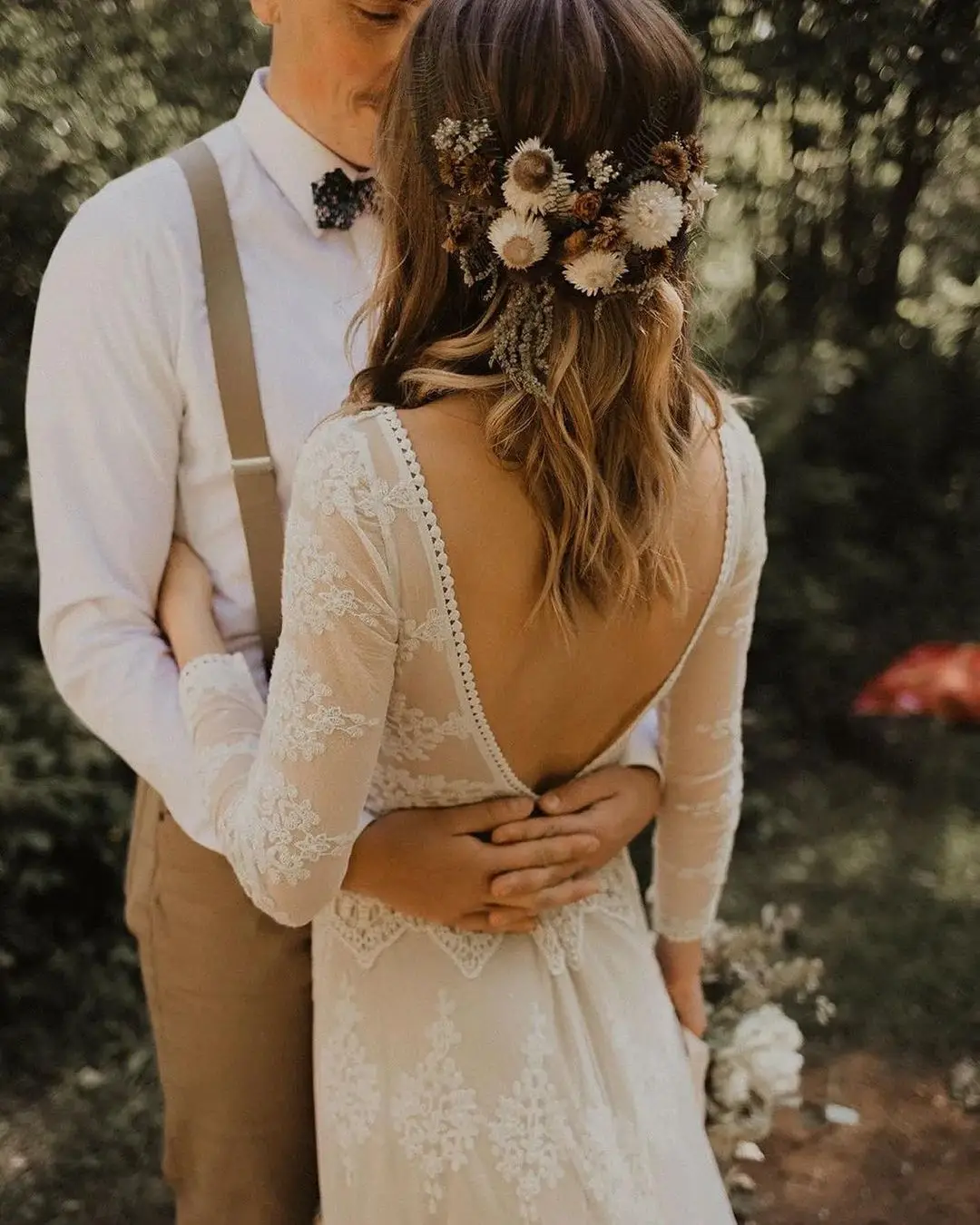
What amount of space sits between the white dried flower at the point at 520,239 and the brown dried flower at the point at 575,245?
0.7 inches

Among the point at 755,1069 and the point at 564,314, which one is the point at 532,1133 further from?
the point at 755,1069

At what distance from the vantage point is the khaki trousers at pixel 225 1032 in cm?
171

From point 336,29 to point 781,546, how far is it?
2.55 m

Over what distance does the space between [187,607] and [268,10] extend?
84 cm

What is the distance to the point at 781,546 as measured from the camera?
12.8 ft

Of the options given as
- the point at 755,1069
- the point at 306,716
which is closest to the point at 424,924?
the point at 306,716

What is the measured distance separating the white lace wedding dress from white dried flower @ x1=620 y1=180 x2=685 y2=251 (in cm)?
28

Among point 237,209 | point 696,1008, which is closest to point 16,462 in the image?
point 237,209

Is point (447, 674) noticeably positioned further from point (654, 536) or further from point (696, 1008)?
point (696, 1008)

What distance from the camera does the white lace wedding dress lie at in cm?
116

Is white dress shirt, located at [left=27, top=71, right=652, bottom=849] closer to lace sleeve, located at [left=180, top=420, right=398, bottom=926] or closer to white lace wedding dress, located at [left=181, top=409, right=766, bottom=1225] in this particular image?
white lace wedding dress, located at [left=181, top=409, right=766, bottom=1225]

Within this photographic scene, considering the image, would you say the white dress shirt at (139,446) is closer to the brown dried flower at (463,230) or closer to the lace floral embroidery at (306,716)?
the lace floral embroidery at (306,716)

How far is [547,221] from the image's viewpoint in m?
1.13

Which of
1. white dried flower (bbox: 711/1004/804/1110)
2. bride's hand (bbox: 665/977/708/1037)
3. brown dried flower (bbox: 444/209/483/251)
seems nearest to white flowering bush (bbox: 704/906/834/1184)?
white dried flower (bbox: 711/1004/804/1110)
